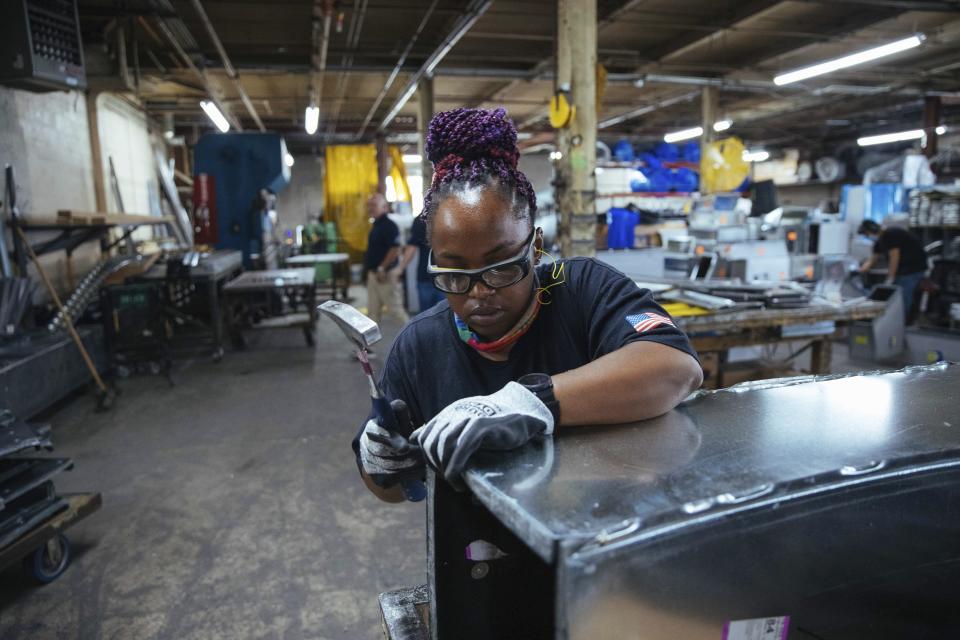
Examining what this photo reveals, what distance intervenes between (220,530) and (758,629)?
9.43 ft

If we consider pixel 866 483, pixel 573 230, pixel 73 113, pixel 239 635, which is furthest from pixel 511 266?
pixel 73 113

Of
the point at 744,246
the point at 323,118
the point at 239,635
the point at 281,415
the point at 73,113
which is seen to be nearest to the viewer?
the point at 239,635

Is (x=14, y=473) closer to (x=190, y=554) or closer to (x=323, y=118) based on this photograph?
(x=190, y=554)

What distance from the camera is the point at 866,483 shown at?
73 centimetres

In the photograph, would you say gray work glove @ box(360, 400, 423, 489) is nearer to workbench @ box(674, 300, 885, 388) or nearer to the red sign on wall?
workbench @ box(674, 300, 885, 388)

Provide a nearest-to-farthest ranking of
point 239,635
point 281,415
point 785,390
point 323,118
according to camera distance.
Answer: point 785,390, point 239,635, point 281,415, point 323,118

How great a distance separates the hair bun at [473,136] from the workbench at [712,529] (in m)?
0.62

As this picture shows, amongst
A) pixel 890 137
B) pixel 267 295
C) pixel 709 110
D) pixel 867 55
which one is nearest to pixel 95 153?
pixel 267 295

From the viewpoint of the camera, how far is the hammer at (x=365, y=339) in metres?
0.85

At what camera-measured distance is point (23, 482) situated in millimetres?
2521

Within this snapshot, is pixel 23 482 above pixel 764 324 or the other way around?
the other way around

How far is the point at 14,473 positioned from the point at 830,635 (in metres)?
2.97

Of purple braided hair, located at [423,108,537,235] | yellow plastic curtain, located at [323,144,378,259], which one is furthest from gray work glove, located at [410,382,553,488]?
yellow plastic curtain, located at [323,144,378,259]

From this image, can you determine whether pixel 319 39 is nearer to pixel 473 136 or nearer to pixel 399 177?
pixel 399 177
